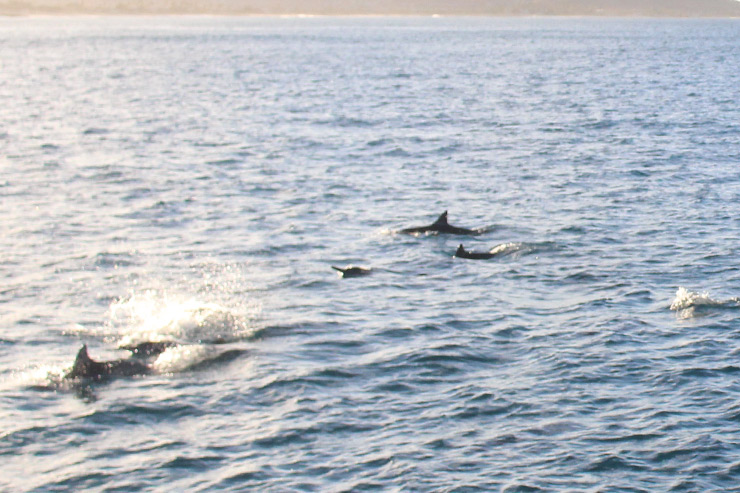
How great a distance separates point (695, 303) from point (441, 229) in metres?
9.85

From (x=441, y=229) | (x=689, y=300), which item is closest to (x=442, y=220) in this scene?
(x=441, y=229)

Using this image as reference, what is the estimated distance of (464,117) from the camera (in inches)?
2734

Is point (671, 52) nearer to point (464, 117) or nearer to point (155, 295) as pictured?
point (464, 117)

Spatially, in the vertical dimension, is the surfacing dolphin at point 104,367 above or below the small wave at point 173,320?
above

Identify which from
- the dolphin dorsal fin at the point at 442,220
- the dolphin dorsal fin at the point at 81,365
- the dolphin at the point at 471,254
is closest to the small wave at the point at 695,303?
the dolphin at the point at 471,254

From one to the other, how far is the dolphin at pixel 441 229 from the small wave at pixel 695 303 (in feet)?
29.2

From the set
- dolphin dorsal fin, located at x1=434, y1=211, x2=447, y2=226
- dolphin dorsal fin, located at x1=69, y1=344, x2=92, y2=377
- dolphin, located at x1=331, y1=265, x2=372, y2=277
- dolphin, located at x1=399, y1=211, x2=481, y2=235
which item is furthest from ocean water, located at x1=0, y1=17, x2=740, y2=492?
dolphin dorsal fin, located at x1=434, y1=211, x2=447, y2=226

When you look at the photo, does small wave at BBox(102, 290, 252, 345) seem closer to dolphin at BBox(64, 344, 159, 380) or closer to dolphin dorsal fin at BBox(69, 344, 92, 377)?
dolphin at BBox(64, 344, 159, 380)

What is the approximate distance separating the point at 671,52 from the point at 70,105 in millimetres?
105071

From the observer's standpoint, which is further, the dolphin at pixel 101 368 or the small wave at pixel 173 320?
the small wave at pixel 173 320

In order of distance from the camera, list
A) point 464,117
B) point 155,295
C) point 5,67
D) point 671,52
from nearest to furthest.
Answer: point 155,295 → point 464,117 → point 5,67 → point 671,52

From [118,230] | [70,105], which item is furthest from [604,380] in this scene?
[70,105]

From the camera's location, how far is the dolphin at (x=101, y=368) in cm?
2097

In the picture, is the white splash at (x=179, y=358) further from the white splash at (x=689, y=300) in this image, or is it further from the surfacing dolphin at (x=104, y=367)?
the white splash at (x=689, y=300)
